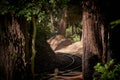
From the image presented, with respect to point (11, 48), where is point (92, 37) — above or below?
above

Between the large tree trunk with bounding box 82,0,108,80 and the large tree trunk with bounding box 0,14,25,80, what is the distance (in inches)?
102

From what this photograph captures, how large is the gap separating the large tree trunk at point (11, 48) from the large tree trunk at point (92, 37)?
2579 millimetres

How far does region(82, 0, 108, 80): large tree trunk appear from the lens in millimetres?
10586

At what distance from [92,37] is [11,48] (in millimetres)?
3242

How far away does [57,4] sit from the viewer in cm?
973

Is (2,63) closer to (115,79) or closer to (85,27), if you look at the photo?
(85,27)

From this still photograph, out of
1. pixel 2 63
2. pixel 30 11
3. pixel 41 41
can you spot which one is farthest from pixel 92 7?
pixel 41 41

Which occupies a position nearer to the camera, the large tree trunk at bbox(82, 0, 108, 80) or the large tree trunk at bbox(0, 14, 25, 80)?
the large tree trunk at bbox(0, 14, 25, 80)

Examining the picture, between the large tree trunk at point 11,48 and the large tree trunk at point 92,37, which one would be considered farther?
the large tree trunk at point 92,37

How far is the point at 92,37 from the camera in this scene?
10.8 metres

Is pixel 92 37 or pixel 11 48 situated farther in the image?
pixel 92 37

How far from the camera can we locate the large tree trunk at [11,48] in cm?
970

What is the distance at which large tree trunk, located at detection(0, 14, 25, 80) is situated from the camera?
31.8ft

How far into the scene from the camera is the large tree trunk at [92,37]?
10.6 metres
